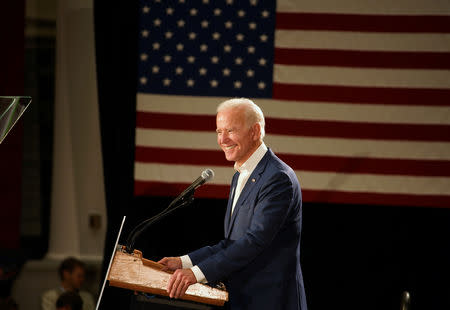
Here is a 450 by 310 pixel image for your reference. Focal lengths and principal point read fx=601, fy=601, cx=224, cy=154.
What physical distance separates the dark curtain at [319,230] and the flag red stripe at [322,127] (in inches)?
10.0

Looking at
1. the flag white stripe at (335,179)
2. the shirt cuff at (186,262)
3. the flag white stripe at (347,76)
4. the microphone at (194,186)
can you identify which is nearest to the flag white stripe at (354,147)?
the flag white stripe at (335,179)

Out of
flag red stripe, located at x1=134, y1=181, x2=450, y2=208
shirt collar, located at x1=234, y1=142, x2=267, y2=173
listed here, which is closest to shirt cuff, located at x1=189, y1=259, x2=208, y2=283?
shirt collar, located at x1=234, y1=142, x2=267, y2=173

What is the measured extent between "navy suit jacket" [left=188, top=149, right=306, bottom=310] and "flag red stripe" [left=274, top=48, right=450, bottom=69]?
6.74 ft

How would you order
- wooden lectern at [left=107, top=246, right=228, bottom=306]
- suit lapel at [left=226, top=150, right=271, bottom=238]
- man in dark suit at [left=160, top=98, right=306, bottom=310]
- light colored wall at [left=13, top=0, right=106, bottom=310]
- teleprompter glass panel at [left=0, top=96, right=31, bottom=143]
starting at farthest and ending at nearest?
light colored wall at [left=13, top=0, right=106, bottom=310], suit lapel at [left=226, top=150, right=271, bottom=238], man in dark suit at [left=160, top=98, right=306, bottom=310], wooden lectern at [left=107, top=246, right=228, bottom=306], teleprompter glass panel at [left=0, top=96, right=31, bottom=143]

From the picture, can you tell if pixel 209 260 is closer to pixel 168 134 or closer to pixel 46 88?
pixel 168 134

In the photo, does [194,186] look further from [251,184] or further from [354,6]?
[354,6]

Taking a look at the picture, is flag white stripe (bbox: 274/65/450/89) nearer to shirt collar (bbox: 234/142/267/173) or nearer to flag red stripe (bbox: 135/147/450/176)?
flag red stripe (bbox: 135/147/450/176)

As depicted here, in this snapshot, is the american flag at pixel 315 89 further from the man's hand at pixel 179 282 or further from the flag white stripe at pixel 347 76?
the man's hand at pixel 179 282

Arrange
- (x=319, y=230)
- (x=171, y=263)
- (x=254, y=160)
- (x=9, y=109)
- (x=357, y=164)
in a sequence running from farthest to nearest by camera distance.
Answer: (x=319, y=230), (x=357, y=164), (x=254, y=160), (x=171, y=263), (x=9, y=109)

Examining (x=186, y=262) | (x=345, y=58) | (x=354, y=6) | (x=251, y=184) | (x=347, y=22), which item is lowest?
(x=186, y=262)

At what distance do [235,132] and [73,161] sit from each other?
118 inches

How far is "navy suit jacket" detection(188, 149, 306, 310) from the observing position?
2.36 meters

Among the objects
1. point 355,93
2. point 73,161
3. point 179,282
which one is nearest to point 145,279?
point 179,282

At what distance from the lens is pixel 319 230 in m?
4.61
